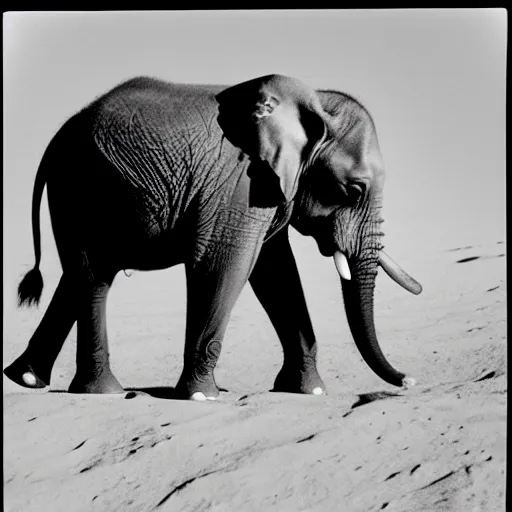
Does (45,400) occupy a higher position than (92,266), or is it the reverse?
(92,266)

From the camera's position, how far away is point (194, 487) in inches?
200

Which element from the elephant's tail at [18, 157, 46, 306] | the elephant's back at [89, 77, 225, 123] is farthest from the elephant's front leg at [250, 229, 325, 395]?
the elephant's tail at [18, 157, 46, 306]

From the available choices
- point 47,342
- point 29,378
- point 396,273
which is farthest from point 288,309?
point 29,378

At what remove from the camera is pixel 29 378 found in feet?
19.2

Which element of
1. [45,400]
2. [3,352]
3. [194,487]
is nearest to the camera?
[194,487]

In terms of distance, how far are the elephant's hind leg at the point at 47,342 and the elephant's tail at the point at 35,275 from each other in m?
0.15

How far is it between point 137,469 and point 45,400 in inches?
26.2

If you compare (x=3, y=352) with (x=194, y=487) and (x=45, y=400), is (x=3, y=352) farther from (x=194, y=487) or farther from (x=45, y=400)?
(x=194, y=487)

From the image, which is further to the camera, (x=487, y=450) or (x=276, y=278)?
(x=276, y=278)

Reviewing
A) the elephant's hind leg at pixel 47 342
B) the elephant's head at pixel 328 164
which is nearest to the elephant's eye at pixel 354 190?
the elephant's head at pixel 328 164

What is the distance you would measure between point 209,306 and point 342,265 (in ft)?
2.22

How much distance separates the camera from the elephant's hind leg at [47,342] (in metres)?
5.77

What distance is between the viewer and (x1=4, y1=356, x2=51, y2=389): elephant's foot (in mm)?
5859

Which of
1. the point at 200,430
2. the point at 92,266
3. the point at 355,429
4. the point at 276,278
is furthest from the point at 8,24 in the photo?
the point at 355,429
